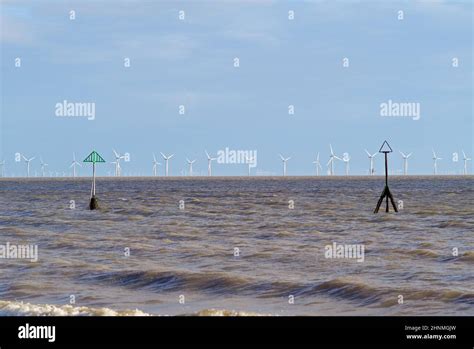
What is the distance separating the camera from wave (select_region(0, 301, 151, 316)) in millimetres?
18594

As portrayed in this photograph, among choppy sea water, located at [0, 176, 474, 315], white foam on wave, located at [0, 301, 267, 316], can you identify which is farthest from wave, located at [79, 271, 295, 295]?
white foam on wave, located at [0, 301, 267, 316]

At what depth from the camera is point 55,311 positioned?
18.8m

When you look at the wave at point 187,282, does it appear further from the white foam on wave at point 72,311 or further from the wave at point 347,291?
the white foam on wave at point 72,311

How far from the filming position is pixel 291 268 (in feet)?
89.8

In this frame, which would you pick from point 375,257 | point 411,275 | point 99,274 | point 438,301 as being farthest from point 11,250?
point 438,301

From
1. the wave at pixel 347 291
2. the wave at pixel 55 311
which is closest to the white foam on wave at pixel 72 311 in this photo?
the wave at pixel 55 311

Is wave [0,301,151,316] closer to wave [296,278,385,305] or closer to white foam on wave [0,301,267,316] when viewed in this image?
white foam on wave [0,301,267,316]

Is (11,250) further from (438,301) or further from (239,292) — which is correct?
(438,301)

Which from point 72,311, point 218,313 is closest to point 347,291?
point 218,313

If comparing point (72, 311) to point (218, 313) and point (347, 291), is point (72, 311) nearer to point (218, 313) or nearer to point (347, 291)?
point (218, 313)

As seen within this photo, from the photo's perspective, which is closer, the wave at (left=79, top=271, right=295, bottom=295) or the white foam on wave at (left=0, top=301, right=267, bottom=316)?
the white foam on wave at (left=0, top=301, right=267, bottom=316)

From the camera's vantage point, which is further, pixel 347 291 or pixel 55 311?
pixel 347 291
